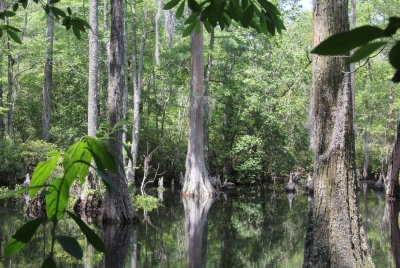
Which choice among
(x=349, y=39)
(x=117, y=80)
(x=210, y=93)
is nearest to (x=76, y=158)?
(x=349, y=39)

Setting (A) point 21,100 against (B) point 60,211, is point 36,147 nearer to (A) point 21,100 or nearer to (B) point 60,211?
(A) point 21,100

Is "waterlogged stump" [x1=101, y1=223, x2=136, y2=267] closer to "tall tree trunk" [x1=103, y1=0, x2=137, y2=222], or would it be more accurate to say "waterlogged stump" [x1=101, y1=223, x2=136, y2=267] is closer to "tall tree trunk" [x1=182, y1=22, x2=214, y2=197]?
"tall tree trunk" [x1=103, y1=0, x2=137, y2=222]

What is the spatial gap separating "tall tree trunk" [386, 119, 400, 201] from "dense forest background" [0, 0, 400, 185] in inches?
201

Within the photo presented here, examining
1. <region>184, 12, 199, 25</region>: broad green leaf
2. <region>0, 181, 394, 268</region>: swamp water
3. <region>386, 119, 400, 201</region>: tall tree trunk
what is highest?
<region>184, 12, 199, 25</region>: broad green leaf

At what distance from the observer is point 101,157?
661 millimetres

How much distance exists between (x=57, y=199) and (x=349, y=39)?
0.42m

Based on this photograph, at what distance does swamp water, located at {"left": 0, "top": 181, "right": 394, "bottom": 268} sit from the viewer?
20.7 feet

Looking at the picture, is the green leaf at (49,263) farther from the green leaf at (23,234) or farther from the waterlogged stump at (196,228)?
the waterlogged stump at (196,228)

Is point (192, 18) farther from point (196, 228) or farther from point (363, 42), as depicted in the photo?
point (196, 228)

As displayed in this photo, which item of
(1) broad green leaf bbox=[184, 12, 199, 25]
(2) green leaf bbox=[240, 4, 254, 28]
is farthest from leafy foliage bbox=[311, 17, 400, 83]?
(1) broad green leaf bbox=[184, 12, 199, 25]

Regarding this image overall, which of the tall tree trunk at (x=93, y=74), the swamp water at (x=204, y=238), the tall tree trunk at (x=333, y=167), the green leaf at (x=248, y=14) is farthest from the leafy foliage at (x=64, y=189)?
the tall tree trunk at (x=93, y=74)

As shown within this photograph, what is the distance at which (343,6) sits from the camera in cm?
414

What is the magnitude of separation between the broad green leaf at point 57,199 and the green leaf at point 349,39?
0.37m

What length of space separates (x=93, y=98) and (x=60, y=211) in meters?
11.5
